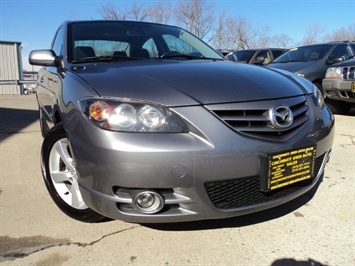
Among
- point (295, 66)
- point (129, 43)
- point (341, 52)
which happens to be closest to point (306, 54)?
point (341, 52)

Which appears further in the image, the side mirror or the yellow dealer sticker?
the side mirror

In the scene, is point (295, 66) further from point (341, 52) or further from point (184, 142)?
point (184, 142)

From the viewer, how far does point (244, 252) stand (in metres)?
2.08

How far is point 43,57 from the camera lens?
9.49 feet

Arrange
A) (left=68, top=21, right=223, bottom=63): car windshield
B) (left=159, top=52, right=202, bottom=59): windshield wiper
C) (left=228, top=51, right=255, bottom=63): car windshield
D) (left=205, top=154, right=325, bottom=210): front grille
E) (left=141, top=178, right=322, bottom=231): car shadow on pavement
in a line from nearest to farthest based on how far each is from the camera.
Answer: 1. (left=205, top=154, right=325, bottom=210): front grille
2. (left=141, top=178, right=322, bottom=231): car shadow on pavement
3. (left=68, top=21, right=223, bottom=63): car windshield
4. (left=159, top=52, right=202, bottom=59): windshield wiper
5. (left=228, top=51, right=255, bottom=63): car windshield

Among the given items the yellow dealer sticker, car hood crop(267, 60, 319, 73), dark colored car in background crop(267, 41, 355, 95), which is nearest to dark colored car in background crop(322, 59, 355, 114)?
dark colored car in background crop(267, 41, 355, 95)

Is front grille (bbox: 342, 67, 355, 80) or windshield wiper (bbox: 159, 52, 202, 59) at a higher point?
windshield wiper (bbox: 159, 52, 202, 59)

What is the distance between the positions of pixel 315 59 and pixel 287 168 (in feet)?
20.2

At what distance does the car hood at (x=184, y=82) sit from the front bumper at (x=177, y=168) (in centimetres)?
16

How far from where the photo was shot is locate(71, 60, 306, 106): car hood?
1.98m

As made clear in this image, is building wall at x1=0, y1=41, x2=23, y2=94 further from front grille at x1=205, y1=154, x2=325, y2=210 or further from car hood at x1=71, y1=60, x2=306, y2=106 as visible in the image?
front grille at x1=205, y1=154, x2=325, y2=210

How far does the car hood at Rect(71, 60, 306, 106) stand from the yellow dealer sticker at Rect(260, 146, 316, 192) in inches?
15.0

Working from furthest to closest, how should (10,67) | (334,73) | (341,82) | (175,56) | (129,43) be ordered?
(10,67)
(334,73)
(341,82)
(129,43)
(175,56)

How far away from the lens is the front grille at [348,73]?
229 inches
